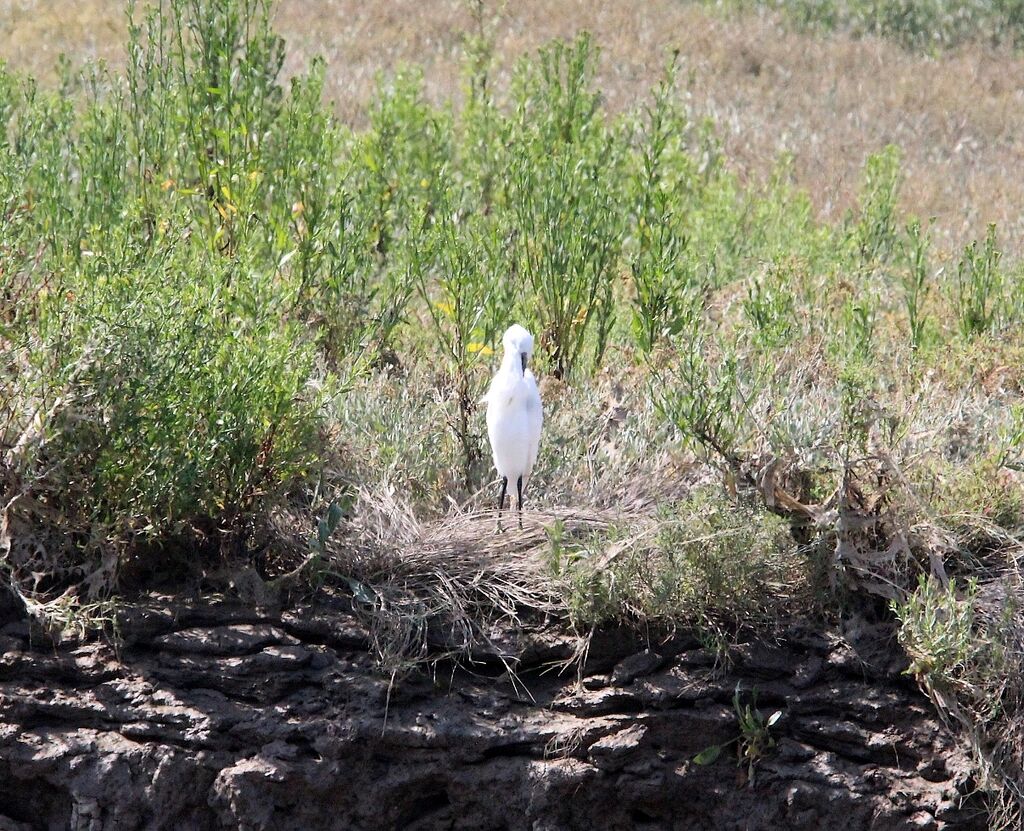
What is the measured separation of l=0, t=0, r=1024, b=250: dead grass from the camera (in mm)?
13195

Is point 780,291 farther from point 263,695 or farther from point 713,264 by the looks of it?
point 263,695

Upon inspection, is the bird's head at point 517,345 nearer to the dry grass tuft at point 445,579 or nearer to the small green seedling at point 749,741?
the dry grass tuft at point 445,579

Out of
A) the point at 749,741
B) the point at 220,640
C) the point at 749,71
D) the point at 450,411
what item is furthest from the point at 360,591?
the point at 749,71

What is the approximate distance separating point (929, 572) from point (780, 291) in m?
1.66

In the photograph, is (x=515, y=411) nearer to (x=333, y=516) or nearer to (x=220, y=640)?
(x=333, y=516)

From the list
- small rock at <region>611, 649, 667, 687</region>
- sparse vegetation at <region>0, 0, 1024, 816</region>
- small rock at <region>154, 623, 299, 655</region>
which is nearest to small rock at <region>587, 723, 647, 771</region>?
small rock at <region>611, 649, 667, 687</region>

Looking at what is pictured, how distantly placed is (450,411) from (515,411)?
1.17 meters

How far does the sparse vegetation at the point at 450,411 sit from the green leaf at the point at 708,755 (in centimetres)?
10

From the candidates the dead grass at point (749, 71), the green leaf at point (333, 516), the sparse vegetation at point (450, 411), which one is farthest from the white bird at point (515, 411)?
the dead grass at point (749, 71)

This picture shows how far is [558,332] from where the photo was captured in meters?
6.66

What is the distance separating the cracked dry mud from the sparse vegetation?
0.17 metres

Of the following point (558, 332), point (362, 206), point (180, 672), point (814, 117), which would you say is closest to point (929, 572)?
point (558, 332)

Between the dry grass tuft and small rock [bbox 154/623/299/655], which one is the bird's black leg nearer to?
the dry grass tuft

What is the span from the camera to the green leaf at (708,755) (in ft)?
15.5
